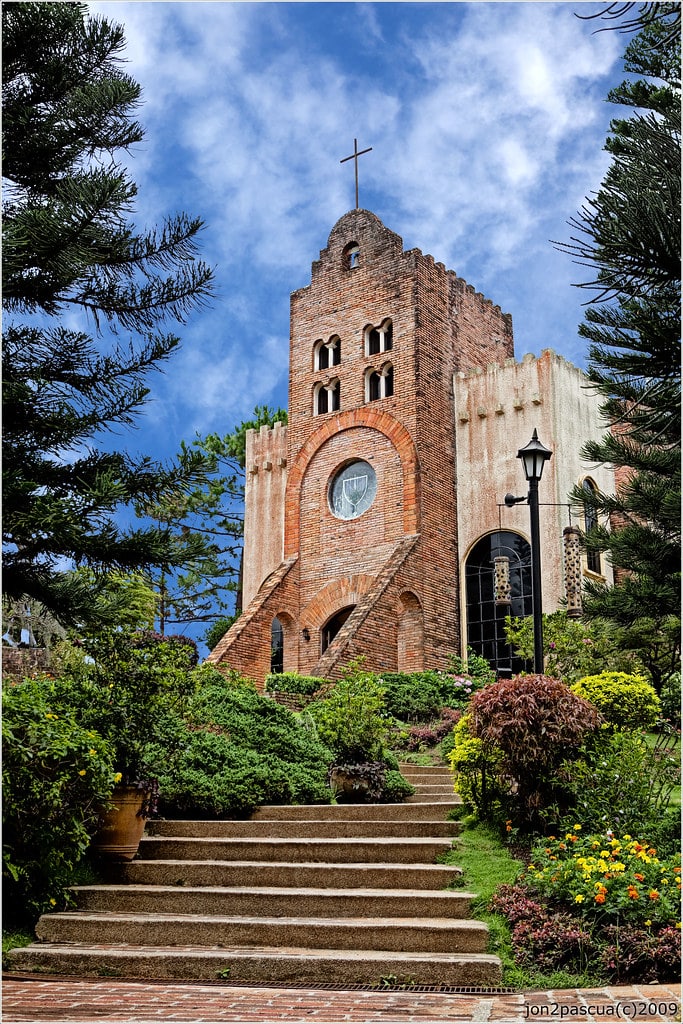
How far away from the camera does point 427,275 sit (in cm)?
2122

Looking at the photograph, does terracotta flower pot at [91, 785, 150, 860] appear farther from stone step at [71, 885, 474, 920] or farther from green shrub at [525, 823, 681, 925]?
green shrub at [525, 823, 681, 925]

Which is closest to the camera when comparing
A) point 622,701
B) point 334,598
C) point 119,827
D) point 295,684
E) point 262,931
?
point 262,931

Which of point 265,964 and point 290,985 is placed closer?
point 290,985

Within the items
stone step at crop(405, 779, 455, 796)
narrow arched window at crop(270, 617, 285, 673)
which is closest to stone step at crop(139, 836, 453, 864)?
stone step at crop(405, 779, 455, 796)

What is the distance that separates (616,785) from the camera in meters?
7.88

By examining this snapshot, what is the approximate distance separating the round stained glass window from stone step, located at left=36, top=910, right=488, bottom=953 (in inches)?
538

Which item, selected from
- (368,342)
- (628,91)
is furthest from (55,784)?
(368,342)

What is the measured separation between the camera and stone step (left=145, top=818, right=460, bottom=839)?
8.92m

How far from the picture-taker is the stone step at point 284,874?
7537mm

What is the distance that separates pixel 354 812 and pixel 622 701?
3.07 metres

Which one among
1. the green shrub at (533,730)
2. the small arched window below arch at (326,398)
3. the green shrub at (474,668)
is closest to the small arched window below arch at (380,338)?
the small arched window below arch at (326,398)

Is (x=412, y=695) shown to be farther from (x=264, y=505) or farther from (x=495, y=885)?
(x=495, y=885)

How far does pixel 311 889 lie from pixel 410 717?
32.1 ft

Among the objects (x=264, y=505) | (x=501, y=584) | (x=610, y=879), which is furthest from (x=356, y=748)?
(x=264, y=505)
